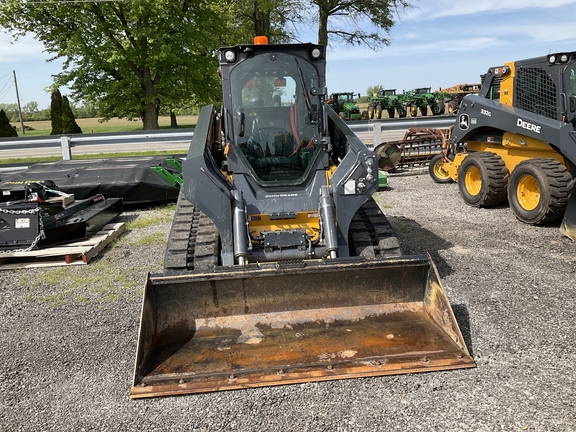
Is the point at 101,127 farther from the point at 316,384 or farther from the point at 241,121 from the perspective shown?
the point at 316,384

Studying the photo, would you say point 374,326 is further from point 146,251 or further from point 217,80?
point 217,80

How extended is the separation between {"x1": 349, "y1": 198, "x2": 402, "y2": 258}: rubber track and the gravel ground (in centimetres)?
77

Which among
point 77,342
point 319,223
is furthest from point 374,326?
point 77,342

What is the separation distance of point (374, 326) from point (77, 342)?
235cm

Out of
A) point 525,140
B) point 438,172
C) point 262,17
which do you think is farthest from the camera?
point 262,17

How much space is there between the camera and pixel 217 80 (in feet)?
79.7

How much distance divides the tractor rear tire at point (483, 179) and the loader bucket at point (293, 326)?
15.5 ft

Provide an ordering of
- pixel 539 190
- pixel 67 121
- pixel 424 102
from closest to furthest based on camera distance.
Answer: pixel 539 190 → pixel 424 102 → pixel 67 121

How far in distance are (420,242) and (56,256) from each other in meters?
4.61

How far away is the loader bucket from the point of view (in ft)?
10.6

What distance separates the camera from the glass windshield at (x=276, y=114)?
4.86 metres

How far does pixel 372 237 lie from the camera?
4.73m

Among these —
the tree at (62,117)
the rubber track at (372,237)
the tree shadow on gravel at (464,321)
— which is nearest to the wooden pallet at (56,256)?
the rubber track at (372,237)

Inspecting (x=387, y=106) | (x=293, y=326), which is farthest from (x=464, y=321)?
(x=387, y=106)
